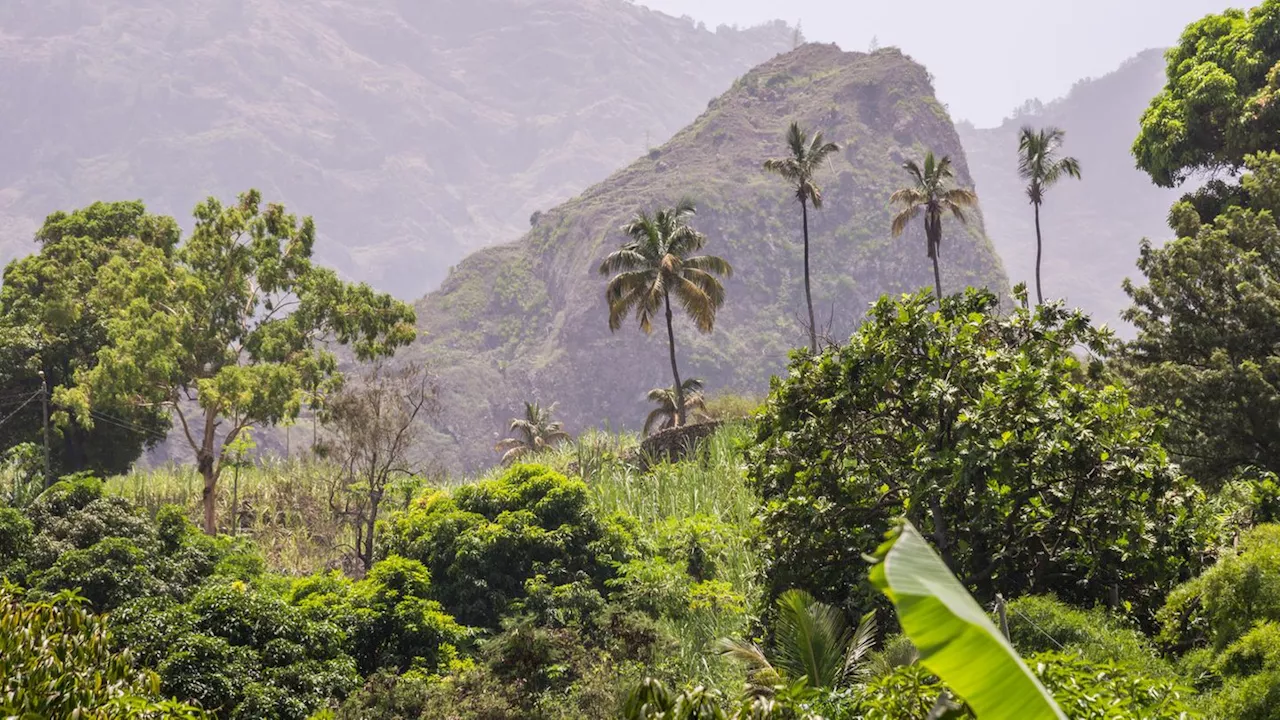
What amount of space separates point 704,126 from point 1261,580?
117 meters

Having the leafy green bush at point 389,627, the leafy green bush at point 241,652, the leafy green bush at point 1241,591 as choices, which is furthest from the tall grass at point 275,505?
the leafy green bush at point 1241,591

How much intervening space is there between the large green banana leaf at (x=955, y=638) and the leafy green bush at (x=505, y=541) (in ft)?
48.2

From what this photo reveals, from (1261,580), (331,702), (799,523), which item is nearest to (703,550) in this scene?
(799,523)

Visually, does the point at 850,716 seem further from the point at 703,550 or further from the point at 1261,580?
the point at 703,550

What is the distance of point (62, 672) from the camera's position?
688 cm

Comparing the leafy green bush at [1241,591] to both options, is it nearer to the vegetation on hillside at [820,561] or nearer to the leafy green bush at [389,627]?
the vegetation on hillside at [820,561]

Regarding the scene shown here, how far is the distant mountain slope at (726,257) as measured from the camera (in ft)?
336

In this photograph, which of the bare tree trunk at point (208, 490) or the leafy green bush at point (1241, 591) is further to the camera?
the bare tree trunk at point (208, 490)

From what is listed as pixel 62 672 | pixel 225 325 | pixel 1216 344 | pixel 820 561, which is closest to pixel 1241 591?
pixel 820 561

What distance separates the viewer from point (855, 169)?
112438mm

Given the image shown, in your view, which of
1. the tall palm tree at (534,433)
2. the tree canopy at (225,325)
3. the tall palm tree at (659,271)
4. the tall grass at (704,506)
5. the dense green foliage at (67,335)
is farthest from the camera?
the tall palm tree at (534,433)

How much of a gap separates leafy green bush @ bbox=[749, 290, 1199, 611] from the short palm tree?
626 mm

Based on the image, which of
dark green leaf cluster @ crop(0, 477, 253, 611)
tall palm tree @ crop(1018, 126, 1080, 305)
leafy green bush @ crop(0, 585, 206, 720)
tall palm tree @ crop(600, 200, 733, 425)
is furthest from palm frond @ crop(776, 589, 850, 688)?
tall palm tree @ crop(1018, 126, 1080, 305)

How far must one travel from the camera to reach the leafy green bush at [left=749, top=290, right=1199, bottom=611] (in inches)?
432
